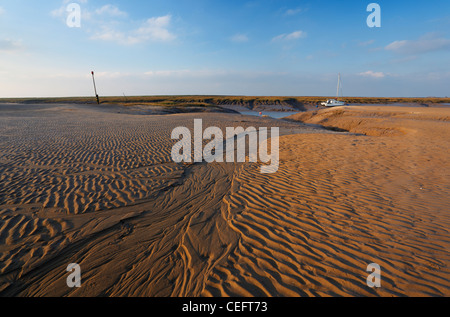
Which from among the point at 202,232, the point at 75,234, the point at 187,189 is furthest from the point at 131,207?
the point at 202,232

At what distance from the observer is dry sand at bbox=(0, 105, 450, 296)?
2.78 metres

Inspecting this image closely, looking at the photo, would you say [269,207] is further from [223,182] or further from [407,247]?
[407,247]

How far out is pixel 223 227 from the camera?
404 centimetres

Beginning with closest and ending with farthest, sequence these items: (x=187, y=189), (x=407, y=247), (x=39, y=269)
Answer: (x=39, y=269)
(x=407, y=247)
(x=187, y=189)

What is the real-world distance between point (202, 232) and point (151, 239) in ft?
3.02

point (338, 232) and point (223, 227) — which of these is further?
point (223, 227)

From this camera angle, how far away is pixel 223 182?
6301 millimetres

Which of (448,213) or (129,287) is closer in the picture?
(129,287)

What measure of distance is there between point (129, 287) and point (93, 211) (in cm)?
237

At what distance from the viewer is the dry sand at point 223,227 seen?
9.13ft

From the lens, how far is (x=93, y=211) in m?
4.44
